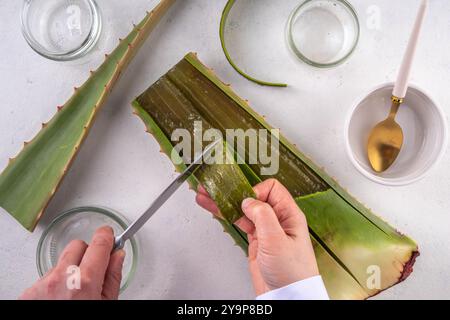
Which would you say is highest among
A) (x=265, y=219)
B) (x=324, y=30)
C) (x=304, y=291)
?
(x=324, y=30)

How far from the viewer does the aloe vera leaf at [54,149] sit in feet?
3.22

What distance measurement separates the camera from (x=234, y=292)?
105cm

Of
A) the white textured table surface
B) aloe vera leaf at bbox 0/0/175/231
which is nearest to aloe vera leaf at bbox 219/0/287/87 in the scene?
the white textured table surface

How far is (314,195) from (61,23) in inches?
27.4

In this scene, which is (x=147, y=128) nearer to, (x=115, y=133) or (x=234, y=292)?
(x=115, y=133)

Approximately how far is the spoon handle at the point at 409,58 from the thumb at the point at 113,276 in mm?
624

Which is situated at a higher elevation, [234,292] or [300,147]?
[300,147]

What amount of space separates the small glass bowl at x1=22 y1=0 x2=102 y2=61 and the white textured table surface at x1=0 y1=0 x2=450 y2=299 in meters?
0.03

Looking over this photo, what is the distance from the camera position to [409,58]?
862 mm

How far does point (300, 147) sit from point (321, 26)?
0.28m

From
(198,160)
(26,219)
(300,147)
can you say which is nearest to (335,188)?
(300,147)

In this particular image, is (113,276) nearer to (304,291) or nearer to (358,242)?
(304,291)

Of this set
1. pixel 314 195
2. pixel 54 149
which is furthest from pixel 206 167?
pixel 54 149

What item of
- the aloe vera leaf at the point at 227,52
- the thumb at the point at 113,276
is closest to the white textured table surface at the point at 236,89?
the aloe vera leaf at the point at 227,52
